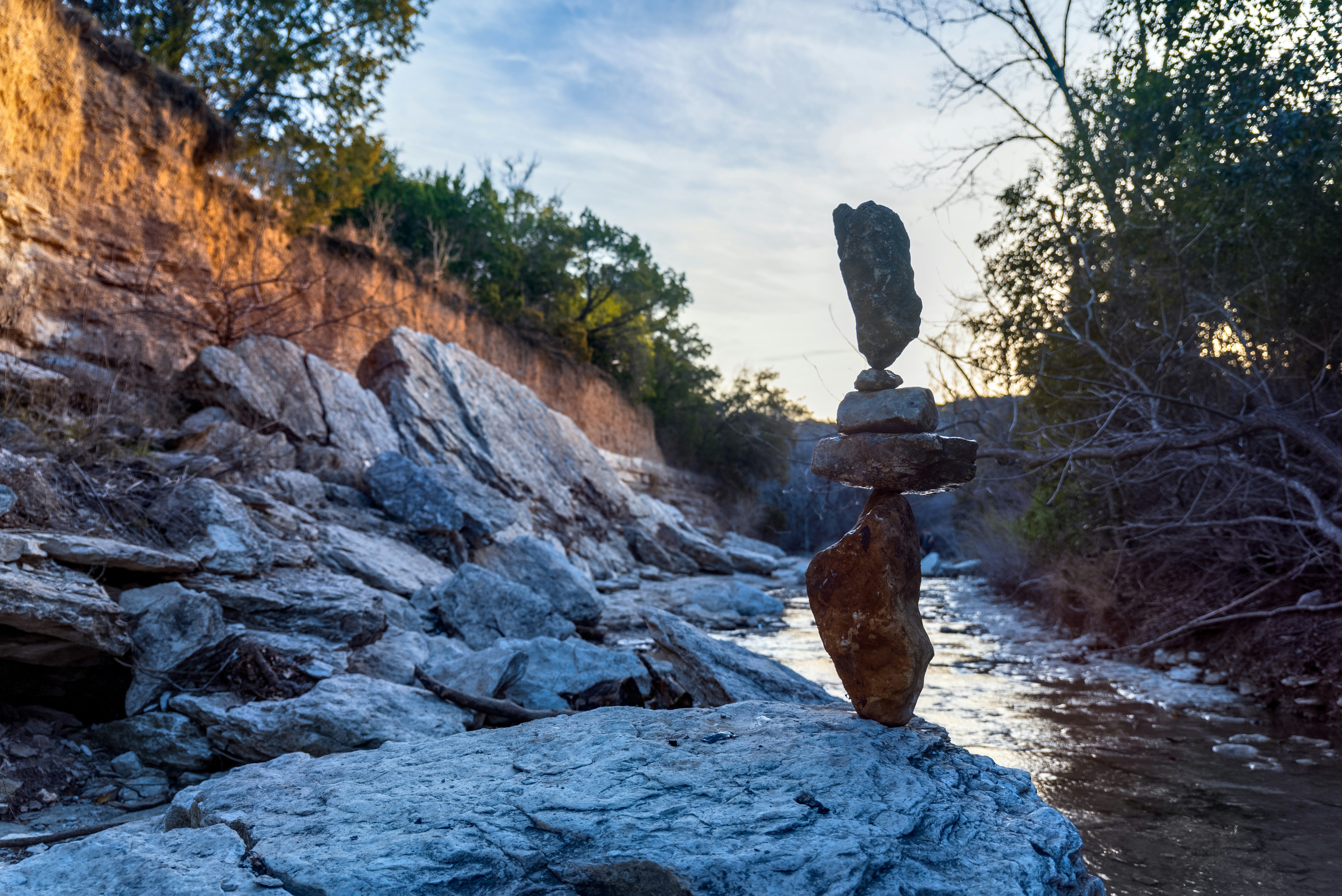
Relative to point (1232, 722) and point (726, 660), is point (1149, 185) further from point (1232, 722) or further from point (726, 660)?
point (726, 660)

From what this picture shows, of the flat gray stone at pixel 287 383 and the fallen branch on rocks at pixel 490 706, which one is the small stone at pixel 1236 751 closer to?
the fallen branch on rocks at pixel 490 706

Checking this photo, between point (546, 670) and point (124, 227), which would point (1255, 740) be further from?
point (124, 227)

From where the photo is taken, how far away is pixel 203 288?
1223 cm

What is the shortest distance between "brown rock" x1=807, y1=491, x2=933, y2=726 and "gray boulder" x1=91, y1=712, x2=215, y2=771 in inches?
139

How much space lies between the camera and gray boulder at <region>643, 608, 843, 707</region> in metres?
5.32

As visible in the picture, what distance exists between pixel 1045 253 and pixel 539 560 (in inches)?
285

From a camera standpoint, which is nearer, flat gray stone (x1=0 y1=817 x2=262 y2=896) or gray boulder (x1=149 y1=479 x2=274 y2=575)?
flat gray stone (x1=0 y1=817 x2=262 y2=896)

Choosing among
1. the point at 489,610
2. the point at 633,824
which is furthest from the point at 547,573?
the point at 633,824

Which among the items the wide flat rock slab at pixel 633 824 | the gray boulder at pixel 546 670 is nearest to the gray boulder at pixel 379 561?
the gray boulder at pixel 546 670

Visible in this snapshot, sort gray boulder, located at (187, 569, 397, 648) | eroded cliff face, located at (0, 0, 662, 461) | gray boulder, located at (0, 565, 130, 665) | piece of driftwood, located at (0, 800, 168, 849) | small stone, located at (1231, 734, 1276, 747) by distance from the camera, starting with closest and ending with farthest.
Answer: piece of driftwood, located at (0, 800, 168, 849) < gray boulder, located at (0, 565, 130, 665) < small stone, located at (1231, 734, 1276, 747) < gray boulder, located at (187, 569, 397, 648) < eroded cliff face, located at (0, 0, 662, 461)

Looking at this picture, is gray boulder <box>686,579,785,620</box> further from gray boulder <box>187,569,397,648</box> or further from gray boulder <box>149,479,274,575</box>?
gray boulder <box>149,479,274,575</box>

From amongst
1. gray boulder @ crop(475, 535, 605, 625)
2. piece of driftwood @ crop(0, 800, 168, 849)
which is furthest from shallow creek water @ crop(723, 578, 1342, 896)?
piece of driftwood @ crop(0, 800, 168, 849)

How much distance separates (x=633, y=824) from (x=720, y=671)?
9.46 feet

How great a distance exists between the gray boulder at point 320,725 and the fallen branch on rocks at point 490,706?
11.8 inches
